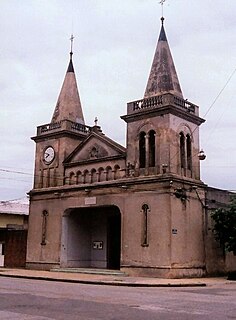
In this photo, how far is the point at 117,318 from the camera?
33.7ft

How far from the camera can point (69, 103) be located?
1320 inches

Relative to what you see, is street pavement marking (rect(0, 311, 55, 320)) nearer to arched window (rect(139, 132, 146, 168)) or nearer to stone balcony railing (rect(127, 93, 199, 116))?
arched window (rect(139, 132, 146, 168))

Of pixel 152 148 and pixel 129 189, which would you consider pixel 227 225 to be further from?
pixel 152 148

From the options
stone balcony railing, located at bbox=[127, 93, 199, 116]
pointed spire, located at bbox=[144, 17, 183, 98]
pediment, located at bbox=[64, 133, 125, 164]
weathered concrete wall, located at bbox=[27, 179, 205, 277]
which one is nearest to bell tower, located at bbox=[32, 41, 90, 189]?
pediment, located at bbox=[64, 133, 125, 164]

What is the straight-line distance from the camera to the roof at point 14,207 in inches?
1619

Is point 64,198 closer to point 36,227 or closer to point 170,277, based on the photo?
point 36,227

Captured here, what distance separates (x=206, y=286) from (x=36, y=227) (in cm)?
1410

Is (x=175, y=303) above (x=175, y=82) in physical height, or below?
below

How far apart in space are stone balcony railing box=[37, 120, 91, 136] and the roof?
10.3 m

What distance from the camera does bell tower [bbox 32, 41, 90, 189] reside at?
31609 mm

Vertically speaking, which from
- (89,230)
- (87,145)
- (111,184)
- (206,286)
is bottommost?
(206,286)

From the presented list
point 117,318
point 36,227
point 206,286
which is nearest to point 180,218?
point 206,286

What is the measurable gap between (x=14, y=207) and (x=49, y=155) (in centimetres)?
1337

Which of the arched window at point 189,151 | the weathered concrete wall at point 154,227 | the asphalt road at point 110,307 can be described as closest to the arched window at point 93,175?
the weathered concrete wall at point 154,227
